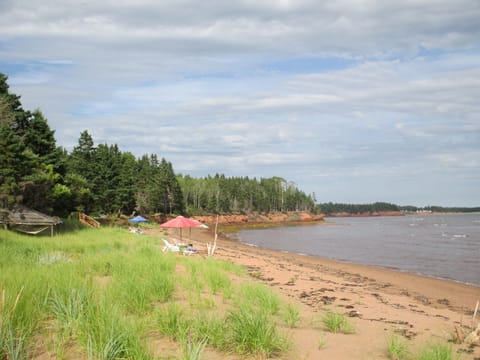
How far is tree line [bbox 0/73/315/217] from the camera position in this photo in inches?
1049

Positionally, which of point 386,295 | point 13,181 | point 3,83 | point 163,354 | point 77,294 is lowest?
point 386,295

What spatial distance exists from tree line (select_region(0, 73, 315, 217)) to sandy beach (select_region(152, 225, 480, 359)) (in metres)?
15.0

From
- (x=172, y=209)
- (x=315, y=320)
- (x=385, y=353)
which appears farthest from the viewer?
(x=172, y=209)

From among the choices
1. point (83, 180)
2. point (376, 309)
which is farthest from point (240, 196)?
point (376, 309)

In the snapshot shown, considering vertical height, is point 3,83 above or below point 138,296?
above

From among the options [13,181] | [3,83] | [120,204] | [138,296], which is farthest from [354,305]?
[120,204]

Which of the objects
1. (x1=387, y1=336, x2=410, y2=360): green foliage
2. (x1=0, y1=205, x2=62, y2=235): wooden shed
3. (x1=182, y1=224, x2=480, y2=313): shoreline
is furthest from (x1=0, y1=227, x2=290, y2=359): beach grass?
(x1=0, y1=205, x2=62, y2=235): wooden shed

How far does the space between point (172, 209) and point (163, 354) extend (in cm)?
7958

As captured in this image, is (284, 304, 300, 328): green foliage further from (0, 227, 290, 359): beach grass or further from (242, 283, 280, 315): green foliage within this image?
(242, 283, 280, 315): green foliage

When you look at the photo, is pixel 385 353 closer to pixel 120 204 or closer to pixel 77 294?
pixel 77 294

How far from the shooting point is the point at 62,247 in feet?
59.4

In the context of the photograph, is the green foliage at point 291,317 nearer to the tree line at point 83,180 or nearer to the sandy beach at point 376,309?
the sandy beach at point 376,309

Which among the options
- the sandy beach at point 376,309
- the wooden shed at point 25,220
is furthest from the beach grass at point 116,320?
the wooden shed at point 25,220

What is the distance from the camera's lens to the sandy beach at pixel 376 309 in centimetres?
711
